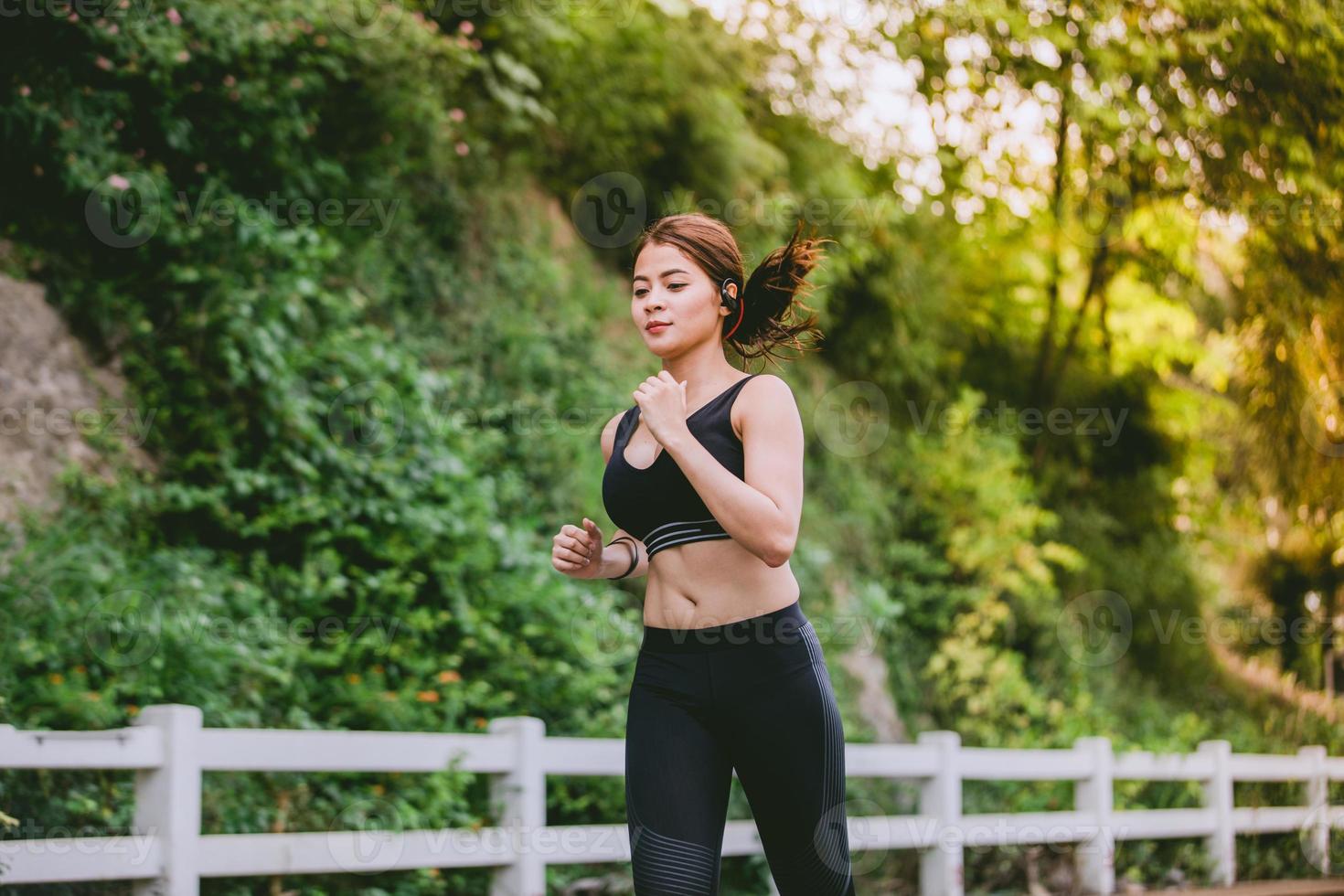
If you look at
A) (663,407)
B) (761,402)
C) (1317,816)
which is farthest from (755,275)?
(1317,816)

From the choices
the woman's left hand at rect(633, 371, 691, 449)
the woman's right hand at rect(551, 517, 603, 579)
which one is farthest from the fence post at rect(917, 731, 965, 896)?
the woman's left hand at rect(633, 371, 691, 449)

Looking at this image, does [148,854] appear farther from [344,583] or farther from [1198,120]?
[1198,120]

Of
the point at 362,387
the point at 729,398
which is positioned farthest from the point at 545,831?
the point at 729,398

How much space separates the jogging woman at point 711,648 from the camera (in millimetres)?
2996

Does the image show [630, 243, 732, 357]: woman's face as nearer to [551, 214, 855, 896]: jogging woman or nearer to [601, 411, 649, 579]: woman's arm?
[551, 214, 855, 896]: jogging woman

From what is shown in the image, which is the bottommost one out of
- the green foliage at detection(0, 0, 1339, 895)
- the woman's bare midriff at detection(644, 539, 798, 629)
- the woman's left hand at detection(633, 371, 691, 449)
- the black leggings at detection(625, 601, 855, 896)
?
the black leggings at detection(625, 601, 855, 896)

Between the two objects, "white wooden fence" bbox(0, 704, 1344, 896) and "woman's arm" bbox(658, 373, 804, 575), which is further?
"white wooden fence" bbox(0, 704, 1344, 896)

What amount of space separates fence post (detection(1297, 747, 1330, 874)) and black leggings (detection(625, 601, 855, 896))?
9.05m

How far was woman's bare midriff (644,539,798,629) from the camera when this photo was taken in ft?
10.1

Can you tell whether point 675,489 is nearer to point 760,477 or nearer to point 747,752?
point 760,477

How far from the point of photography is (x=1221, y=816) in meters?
9.78

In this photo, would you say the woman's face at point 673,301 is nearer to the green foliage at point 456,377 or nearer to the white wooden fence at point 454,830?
the white wooden fence at point 454,830

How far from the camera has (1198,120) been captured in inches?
453

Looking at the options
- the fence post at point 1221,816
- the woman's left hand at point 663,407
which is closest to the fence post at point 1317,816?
the fence post at point 1221,816
